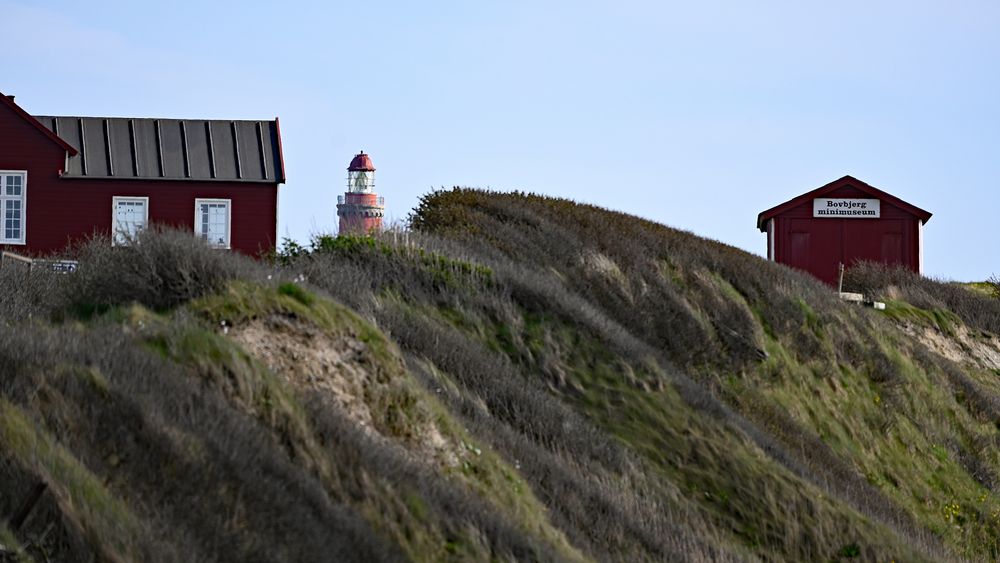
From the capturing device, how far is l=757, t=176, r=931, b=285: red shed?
3681cm

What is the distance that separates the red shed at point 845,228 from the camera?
36.8 metres

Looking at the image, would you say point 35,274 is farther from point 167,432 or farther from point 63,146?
point 167,432

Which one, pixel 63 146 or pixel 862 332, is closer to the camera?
pixel 862 332

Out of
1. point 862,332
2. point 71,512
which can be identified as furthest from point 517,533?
point 862,332

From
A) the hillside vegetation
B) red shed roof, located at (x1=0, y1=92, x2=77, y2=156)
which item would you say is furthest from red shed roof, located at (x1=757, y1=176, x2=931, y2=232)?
red shed roof, located at (x1=0, y1=92, x2=77, y2=156)

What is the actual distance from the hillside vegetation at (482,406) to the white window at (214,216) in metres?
11.5

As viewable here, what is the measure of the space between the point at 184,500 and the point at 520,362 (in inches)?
324

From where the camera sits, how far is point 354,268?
16250 mm

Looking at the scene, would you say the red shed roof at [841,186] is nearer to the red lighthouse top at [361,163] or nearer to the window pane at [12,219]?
the window pane at [12,219]

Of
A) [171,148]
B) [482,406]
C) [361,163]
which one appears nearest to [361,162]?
[361,163]

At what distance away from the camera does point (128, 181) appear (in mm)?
33406

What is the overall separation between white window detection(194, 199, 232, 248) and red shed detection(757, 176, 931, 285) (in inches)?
599

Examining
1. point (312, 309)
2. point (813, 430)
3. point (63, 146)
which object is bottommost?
point (813, 430)

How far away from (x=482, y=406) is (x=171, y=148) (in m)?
22.2
